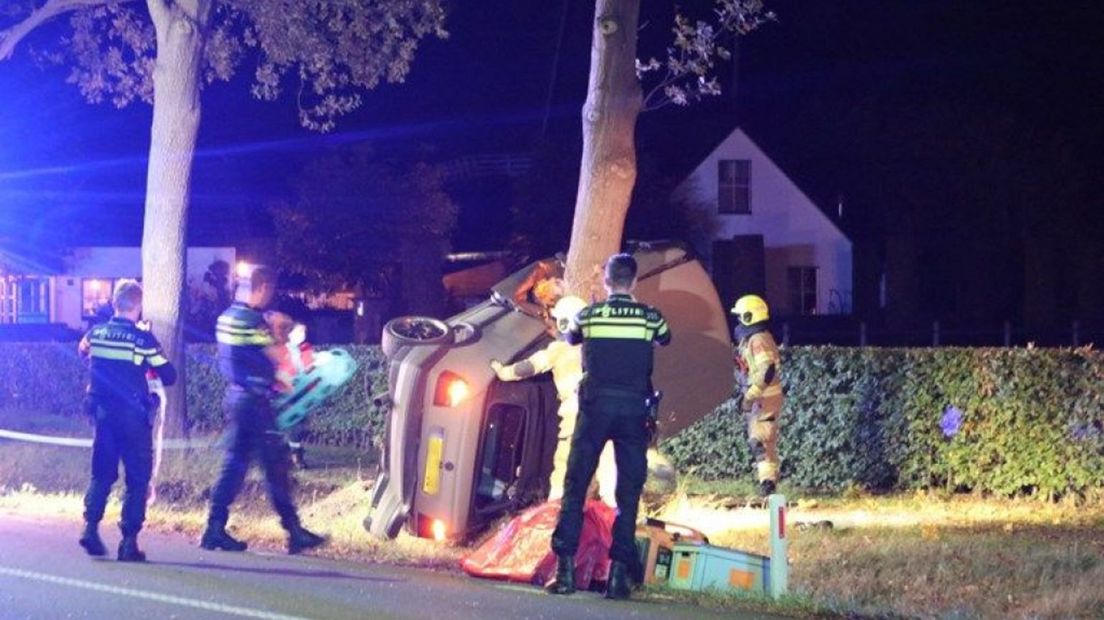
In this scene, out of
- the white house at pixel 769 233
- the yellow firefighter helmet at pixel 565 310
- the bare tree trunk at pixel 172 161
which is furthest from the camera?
the white house at pixel 769 233

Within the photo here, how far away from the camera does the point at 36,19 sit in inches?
683

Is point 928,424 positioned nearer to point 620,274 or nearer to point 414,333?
point 414,333

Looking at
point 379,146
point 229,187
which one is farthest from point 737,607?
point 229,187

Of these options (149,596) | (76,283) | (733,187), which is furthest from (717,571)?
(76,283)

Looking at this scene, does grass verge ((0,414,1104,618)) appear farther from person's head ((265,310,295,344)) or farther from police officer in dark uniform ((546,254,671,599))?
person's head ((265,310,295,344))

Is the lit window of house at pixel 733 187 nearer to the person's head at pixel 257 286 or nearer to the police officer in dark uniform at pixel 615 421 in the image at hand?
the person's head at pixel 257 286

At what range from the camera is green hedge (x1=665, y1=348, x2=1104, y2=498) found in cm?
1222

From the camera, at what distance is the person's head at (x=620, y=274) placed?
326 inches

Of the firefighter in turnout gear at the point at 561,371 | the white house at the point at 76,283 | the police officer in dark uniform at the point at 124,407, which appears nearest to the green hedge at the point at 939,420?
the firefighter in turnout gear at the point at 561,371

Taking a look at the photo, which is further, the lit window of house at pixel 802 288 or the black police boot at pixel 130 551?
the lit window of house at pixel 802 288

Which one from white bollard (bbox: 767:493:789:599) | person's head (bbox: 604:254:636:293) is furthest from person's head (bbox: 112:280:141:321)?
white bollard (bbox: 767:493:789:599)

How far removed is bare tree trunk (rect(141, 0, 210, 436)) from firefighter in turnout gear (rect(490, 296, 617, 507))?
600cm

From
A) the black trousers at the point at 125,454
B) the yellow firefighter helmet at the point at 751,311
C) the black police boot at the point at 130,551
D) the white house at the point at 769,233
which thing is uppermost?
the white house at the point at 769,233

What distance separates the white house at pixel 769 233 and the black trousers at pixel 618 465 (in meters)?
34.0
